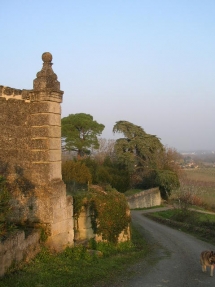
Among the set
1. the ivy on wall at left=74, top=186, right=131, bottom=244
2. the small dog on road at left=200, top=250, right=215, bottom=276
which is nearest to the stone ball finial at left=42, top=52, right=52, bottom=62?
the ivy on wall at left=74, top=186, right=131, bottom=244

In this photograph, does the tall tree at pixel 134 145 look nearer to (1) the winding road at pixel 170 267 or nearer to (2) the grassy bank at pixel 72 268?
(1) the winding road at pixel 170 267

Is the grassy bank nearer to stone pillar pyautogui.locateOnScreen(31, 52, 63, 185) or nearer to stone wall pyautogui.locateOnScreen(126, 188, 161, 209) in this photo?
stone pillar pyautogui.locateOnScreen(31, 52, 63, 185)

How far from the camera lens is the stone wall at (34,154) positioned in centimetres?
876

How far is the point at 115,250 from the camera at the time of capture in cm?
1092

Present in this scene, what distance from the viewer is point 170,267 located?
31.2 feet

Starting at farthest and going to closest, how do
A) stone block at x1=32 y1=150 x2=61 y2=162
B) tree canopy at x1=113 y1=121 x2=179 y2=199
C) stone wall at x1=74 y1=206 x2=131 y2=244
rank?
tree canopy at x1=113 y1=121 x2=179 y2=199, stone wall at x1=74 y1=206 x2=131 y2=244, stone block at x1=32 y1=150 x2=61 y2=162

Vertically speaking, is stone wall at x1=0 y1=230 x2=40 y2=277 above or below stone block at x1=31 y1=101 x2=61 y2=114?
below

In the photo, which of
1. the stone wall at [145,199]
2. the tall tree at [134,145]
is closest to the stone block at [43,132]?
the stone wall at [145,199]

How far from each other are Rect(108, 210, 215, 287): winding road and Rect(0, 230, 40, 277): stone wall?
190 centimetres

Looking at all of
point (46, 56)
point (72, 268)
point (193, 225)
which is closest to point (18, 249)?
point (72, 268)

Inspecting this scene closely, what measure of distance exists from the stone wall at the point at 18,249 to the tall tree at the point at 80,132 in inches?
1181

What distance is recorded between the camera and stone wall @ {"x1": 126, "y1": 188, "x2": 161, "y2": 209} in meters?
29.8

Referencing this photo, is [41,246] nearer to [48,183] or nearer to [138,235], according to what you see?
[48,183]

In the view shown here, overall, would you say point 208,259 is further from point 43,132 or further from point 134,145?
point 134,145
